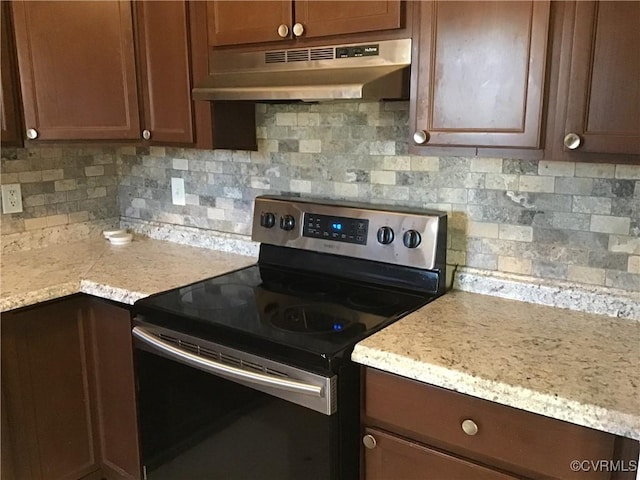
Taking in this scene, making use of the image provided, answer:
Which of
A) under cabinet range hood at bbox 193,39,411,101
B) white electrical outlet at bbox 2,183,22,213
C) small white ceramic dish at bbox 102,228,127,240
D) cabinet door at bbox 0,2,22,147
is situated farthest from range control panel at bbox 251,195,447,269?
white electrical outlet at bbox 2,183,22,213

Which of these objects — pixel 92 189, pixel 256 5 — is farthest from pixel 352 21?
pixel 92 189

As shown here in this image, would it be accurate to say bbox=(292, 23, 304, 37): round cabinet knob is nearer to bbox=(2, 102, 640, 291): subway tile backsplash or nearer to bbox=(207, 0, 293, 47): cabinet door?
bbox=(207, 0, 293, 47): cabinet door

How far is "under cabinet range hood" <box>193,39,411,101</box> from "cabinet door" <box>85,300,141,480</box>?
78 cm

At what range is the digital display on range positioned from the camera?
1.90m

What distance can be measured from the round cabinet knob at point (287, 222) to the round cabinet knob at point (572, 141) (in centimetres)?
96

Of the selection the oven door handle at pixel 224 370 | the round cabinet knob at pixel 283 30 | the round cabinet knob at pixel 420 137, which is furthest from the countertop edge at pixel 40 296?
the round cabinet knob at pixel 420 137

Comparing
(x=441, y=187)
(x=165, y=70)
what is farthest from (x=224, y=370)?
(x=165, y=70)

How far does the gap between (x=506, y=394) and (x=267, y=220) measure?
1.13 metres

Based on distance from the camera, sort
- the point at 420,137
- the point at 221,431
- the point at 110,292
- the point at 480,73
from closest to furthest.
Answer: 1. the point at 480,73
2. the point at 420,137
3. the point at 221,431
4. the point at 110,292

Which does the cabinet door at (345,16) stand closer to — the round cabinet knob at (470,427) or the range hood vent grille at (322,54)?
the range hood vent grille at (322,54)

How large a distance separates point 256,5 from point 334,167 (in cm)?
58

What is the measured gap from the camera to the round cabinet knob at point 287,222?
2055 millimetres

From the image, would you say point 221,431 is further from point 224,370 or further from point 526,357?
point 526,357

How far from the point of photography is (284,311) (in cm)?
171
